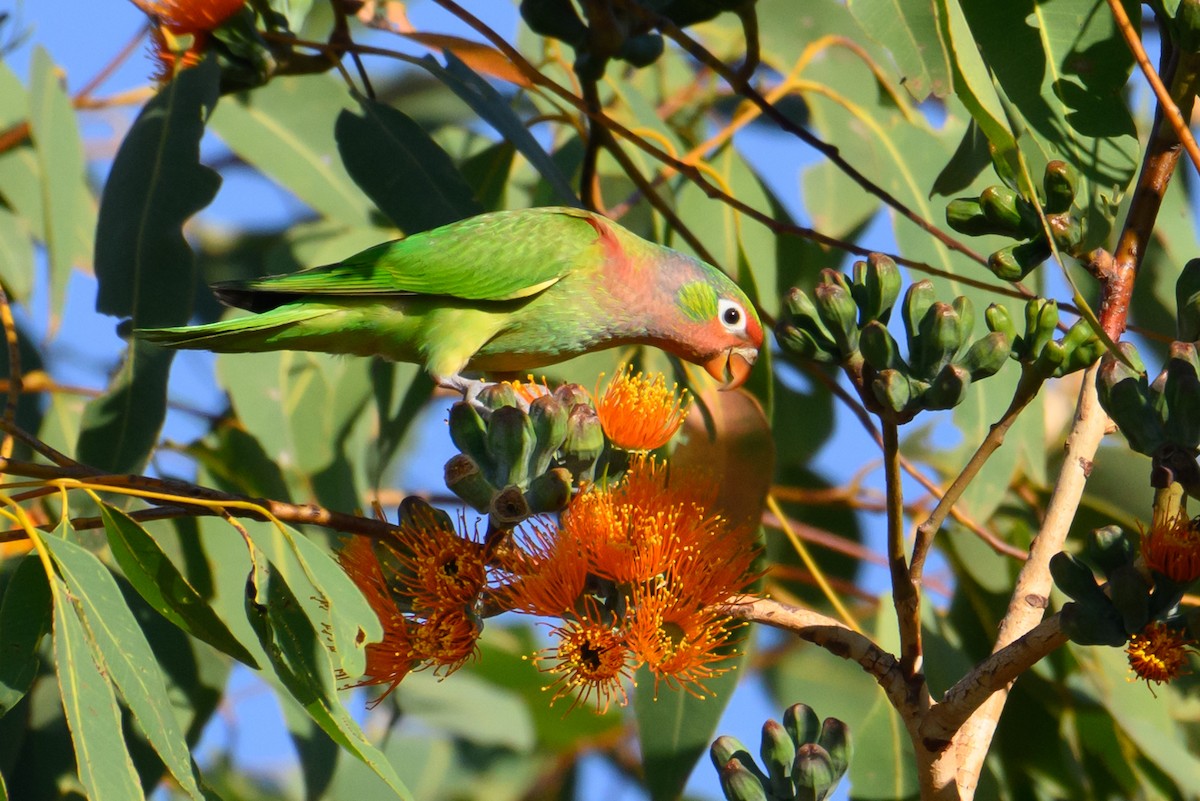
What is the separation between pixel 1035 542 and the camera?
201 cm

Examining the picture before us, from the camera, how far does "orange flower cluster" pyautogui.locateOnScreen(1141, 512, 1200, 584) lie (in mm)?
1778

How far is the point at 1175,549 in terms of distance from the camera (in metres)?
1.79

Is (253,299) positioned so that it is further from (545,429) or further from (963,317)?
(963,317)

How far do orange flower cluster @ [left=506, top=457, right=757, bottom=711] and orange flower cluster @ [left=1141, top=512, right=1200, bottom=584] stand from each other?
0.64m

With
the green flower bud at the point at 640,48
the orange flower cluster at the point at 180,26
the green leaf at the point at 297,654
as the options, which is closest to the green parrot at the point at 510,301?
the green flower bud at the point at 640,48

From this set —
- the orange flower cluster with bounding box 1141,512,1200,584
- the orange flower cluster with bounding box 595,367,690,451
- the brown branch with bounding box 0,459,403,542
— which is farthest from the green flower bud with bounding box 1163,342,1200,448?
the brown branch with bounding box 0,459,403,542

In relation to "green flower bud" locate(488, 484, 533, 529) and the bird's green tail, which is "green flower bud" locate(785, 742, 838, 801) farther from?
the bird's green tail

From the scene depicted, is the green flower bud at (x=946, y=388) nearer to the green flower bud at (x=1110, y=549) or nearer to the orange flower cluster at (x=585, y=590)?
the green flower bud at (x=1110, y=549)

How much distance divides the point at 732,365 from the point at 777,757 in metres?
1.45

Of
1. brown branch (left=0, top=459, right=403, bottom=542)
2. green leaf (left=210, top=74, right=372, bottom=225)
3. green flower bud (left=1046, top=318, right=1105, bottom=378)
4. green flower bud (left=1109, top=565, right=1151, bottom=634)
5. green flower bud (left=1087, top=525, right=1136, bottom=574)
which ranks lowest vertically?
green flower bud (left=1109, top=565, right=1151, bottom=634)

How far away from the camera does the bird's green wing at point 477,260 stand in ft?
10.2

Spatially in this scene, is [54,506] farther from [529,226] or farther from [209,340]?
[529,226]

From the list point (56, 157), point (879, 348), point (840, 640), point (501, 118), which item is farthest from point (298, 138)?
point (840, 640)

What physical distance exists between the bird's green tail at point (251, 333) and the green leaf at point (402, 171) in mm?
295
